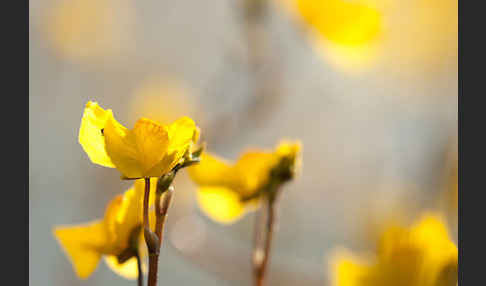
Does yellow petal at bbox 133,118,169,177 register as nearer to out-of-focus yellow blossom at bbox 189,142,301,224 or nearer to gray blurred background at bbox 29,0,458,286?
out-of-focus yellow blossom at bbox 189,142,301,224

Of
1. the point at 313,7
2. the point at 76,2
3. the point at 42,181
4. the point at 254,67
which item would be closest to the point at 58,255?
the point at 42,181

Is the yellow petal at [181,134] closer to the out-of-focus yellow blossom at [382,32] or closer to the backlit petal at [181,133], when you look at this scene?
the backlit petal at [181,133]

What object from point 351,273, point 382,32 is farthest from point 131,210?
point 382,32

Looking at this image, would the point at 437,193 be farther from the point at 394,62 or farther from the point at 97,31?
the point at 97,31

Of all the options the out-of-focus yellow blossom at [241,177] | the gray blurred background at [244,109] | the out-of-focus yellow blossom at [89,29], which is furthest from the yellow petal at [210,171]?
the out-of-focus yellow blossom at [89,29]

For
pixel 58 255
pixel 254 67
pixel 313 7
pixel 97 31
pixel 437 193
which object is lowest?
pixel 58 255

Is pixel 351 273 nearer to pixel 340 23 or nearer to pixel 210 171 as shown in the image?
pixel 210 171

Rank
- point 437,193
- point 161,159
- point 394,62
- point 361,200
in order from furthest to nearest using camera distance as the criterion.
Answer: point 394,62 → point 361,200 → point 437,193 → point 161,159
